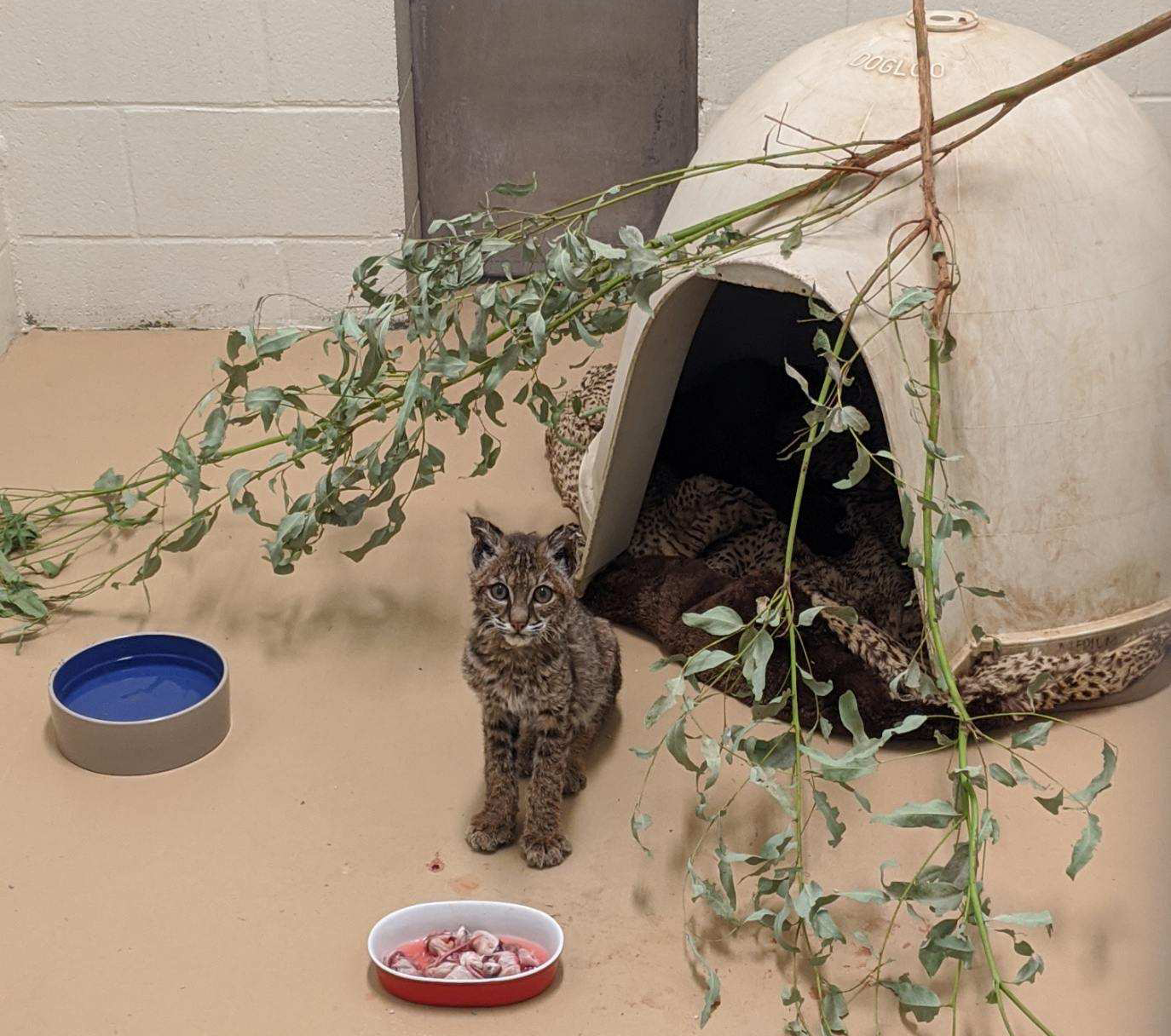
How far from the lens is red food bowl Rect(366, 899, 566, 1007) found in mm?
2127

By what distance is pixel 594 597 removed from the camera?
3104 mm

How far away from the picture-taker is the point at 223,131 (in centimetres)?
413

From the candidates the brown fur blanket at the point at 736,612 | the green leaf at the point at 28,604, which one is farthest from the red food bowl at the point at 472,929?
the green leaf at the point at 28,604

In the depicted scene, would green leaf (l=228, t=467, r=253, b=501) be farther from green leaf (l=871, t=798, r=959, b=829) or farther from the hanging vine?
green leaf (l=871, t=798, r=959, b=829)

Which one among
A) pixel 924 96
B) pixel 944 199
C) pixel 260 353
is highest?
pixel 924 96

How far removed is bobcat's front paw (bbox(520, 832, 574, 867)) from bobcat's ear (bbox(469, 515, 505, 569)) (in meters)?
0.47

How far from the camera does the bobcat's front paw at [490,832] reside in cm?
247

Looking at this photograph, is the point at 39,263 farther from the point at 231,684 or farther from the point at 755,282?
the point at 755,282

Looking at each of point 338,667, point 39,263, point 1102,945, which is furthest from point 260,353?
point 39,263

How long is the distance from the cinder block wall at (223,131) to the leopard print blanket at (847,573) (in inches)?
42.6

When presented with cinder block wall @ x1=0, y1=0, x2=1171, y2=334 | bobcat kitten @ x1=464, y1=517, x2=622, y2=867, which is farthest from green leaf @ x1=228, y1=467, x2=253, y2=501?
cinder block wall @ x1=0, y1=0, x2=1171, y2=334

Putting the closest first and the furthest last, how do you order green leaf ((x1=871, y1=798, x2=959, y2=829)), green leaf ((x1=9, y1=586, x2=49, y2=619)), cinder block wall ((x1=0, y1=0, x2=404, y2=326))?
green leaf ((x1=871, y1=798, x2=959, y2=829)) → green leaf ((x1=9, y1=586, x2=49, y2=619)) → cinder block wall ((x1=0, y1=0, x2=404, y2=326))

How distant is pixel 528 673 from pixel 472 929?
0.44 m

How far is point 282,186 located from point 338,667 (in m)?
1.78
